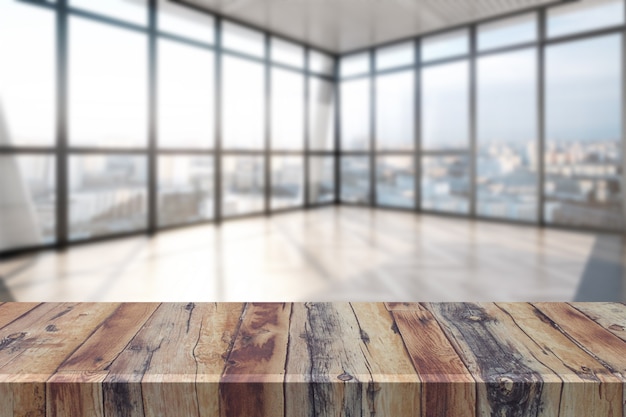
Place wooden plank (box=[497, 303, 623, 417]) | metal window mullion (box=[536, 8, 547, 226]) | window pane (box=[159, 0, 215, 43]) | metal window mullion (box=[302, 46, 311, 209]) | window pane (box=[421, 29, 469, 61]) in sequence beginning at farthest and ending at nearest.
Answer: metal window mullion (box=[302, 46, 311, 209]), window pane (box=[421, 29, 469, 61]), metal window mullion (box=[536, 8, 547, 226]), window pane (box=[159, 0, 215, 43]), wooden plank (box=[497, 303, 623, 417])

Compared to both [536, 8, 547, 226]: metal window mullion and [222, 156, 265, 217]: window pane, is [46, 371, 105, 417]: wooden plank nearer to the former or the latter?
[222, 156, 265, 217]: window pane

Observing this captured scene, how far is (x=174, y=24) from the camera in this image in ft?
19.4

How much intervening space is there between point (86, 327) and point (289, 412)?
511mm

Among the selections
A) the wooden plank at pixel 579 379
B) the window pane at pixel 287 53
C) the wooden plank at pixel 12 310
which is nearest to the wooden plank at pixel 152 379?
the wooden plank at pixel 12 310

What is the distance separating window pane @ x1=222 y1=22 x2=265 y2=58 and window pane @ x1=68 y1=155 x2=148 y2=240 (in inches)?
90.7

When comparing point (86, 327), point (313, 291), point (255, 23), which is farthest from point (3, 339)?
point (255, 23)

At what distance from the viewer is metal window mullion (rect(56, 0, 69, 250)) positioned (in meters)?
4.76

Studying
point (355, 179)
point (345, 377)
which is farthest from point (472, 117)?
point (345, 377)

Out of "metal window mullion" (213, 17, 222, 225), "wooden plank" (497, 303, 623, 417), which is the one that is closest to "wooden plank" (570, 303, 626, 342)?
"wooden plank" (497, 303, 623, 417)

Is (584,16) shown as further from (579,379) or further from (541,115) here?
(579,379)

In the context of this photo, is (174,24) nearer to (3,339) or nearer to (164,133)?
(164,133)

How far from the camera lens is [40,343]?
852 mm

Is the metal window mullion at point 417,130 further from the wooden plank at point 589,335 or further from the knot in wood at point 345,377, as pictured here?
the knot in wood at point 345,377

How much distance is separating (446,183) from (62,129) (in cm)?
557
